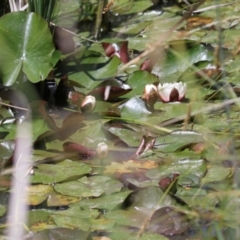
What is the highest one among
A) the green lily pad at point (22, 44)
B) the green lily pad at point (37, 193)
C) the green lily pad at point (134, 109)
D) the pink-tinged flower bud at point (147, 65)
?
the green lily pad at point (22, 44)

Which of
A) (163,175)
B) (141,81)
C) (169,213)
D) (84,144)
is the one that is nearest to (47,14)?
(141,81)

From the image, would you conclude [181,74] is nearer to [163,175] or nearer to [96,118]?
[96,118]

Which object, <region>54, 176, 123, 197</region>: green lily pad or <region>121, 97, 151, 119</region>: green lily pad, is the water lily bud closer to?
<region>54, 176, 123, 197</region>: green lily pad

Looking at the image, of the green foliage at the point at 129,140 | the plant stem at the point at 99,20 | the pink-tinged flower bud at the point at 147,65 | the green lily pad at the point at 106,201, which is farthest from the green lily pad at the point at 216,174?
the plant stem at the point at 99,20

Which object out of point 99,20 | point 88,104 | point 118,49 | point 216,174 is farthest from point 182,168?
point 99,20

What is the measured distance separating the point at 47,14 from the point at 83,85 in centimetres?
29

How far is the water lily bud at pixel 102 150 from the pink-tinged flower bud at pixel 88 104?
266 mm

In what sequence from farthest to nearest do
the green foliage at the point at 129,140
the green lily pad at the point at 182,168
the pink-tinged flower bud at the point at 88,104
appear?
the pink-tinged flower bud at the point at 88,104 < the green lily pad at the point at 182,168 < the green foliage at the point at 129,140

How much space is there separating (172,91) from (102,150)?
41cm

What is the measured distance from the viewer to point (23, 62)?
2090mm

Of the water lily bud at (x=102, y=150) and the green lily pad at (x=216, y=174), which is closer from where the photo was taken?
the green lily pad at (x=216, y=174)

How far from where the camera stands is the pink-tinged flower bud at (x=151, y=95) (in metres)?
2.04

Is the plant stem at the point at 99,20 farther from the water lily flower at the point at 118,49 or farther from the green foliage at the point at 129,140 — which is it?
the water lily flower at the point at 118,49

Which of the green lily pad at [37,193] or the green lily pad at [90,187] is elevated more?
the green lily pad at [37,193]
